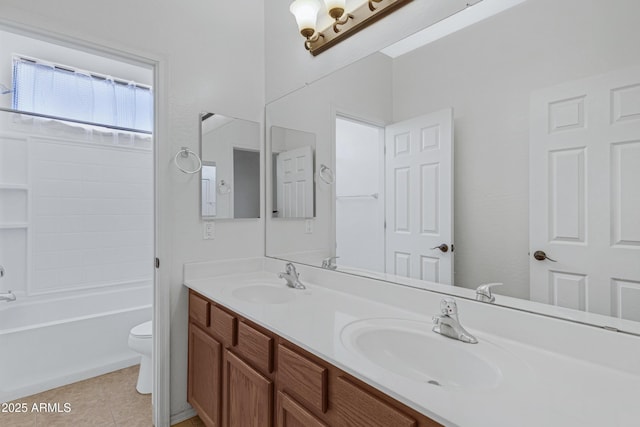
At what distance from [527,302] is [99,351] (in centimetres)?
275

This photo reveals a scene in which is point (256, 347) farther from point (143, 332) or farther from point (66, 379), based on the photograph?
point (66, 379)

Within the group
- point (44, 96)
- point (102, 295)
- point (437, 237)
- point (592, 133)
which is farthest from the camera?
point (102, 295)

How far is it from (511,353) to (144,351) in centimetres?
211

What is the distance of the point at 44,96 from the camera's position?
103 inches

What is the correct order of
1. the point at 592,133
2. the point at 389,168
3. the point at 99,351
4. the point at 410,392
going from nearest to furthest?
the point at 410,392 → the point at 592,133 → the point at 389,168 → the point at 99,351

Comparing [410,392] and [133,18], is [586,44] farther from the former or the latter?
[133,18]

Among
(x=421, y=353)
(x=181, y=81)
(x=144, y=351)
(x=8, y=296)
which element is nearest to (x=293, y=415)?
(x=421, y=353)

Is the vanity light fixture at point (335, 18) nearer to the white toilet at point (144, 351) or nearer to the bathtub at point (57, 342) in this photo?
the white toilet at point (144, 351)

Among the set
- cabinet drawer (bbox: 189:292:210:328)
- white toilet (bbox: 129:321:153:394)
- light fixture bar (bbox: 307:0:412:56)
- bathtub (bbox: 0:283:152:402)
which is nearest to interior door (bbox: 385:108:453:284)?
light fixture bar (bbox: 307:0:412:56)

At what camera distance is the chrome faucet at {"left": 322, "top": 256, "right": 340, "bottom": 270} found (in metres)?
1.72

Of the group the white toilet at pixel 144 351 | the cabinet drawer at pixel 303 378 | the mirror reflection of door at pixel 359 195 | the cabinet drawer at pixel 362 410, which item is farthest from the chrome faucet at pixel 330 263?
the white toilet at pixel 144 351

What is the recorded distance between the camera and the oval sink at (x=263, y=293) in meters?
1.73

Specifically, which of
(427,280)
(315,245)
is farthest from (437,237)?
(315,245)

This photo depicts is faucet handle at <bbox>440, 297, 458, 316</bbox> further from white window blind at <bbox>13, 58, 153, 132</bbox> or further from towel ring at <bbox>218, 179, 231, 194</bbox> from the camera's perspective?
white window blind at <bbox>13, 58, 153, 132</bbox>
